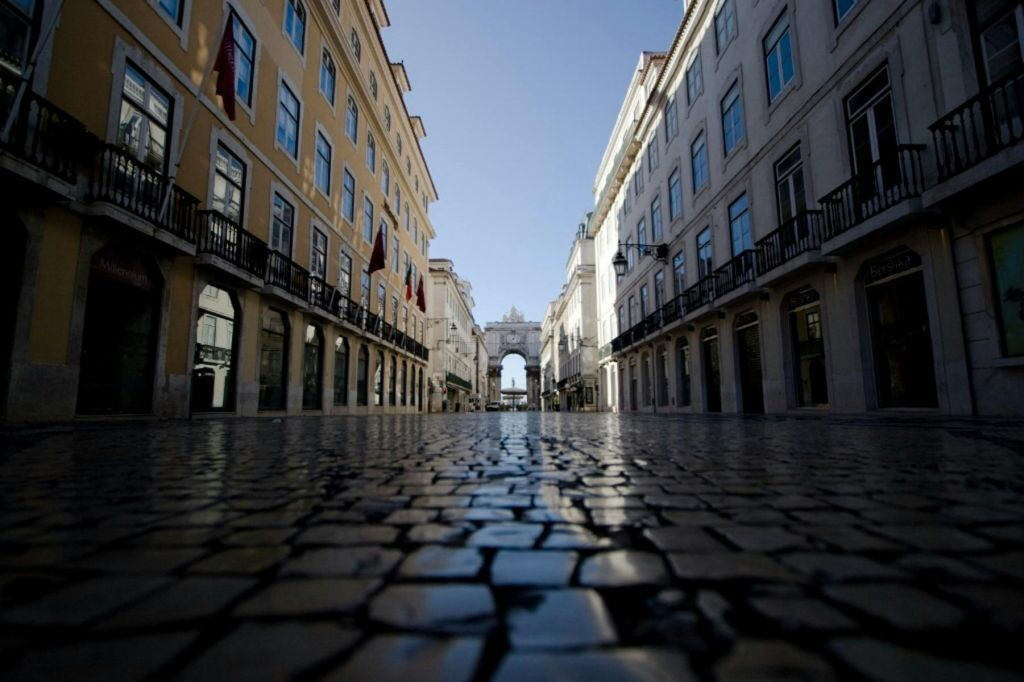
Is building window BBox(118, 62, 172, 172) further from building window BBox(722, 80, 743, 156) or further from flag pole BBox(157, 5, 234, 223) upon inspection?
building window BBox(722, 80, 743, 156)

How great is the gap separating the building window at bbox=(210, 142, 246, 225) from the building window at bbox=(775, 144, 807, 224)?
13.8 meters

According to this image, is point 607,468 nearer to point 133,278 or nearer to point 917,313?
point 917,313

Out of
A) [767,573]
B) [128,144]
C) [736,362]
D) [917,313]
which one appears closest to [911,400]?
[917,313]

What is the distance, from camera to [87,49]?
816 cm

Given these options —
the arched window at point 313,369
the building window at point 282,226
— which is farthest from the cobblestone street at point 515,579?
the arched window at point 313,369

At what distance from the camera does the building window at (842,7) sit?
10.3 metres

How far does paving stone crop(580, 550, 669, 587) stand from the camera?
43.3 inches

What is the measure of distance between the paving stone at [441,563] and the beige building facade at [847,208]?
28.5 feet

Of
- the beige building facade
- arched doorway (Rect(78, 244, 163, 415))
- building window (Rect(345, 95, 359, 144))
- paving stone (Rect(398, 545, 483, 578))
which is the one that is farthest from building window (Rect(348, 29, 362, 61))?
paving stone (Rect(398, 545, 483, 578))

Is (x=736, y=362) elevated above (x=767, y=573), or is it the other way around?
(x=736, y=362)

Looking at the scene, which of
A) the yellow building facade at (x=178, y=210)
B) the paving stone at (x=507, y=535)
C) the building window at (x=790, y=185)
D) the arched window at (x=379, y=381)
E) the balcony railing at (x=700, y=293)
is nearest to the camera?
the paving stone at (x=507, y=535)

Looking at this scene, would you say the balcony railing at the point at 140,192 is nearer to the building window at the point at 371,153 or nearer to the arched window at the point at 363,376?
the arched window at the point at 363,376

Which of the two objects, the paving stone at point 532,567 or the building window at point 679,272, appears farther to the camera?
the building window at point 679,272

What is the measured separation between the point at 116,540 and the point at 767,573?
5.76ft
